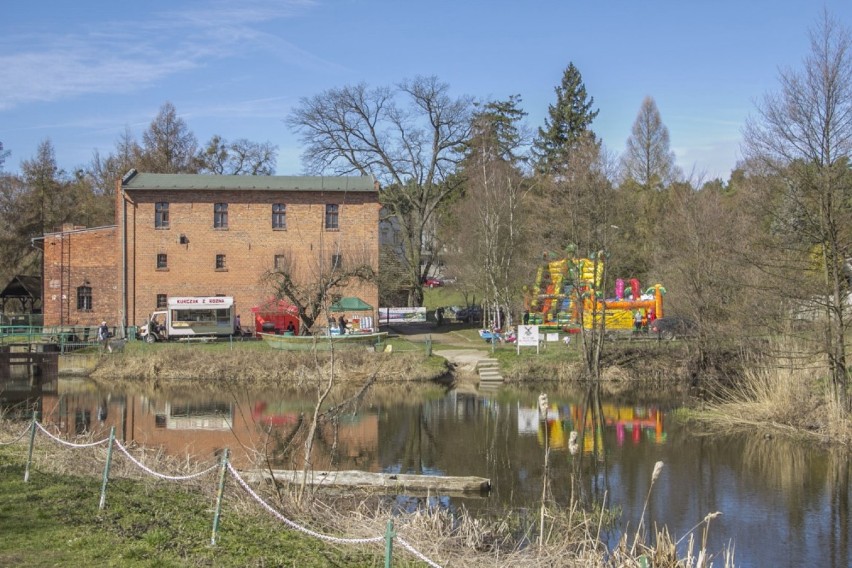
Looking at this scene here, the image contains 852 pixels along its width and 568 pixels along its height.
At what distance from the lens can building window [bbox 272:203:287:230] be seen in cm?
4450

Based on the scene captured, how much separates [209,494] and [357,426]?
11.4 m

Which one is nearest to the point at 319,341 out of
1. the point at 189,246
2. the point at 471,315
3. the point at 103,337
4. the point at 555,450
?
the point at 103,337

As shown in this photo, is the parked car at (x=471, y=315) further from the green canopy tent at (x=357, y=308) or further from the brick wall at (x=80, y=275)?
the brick wall at (x=80, y=275)

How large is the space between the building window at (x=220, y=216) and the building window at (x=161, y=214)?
2.45 meters

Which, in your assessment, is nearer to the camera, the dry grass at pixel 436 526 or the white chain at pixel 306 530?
the white chain at pixel 306 530

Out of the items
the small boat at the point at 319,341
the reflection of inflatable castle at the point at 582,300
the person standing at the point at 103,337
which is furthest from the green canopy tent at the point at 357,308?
the person standing at the point at 103,337

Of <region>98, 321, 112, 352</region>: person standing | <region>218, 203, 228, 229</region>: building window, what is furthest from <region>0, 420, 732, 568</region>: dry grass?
<region>218, 203, 228, 229</region>: building window

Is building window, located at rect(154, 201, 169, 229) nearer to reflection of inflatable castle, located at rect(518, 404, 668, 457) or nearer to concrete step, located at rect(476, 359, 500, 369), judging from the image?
concrete step, located at rect(476, 359, 500, 369)

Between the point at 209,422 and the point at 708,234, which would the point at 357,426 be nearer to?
the point at 209,422

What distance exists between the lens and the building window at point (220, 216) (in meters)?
44.2

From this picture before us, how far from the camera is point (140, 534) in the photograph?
9234 mm

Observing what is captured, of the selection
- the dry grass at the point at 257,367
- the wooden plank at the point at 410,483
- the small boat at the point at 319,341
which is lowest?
the wooden plank at the point at 410,483

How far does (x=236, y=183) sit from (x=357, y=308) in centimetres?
1056

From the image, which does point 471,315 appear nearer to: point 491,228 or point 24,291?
point 491,228
